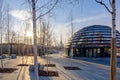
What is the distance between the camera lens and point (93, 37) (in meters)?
47.6

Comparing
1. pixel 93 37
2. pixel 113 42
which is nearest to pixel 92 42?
pixel 93 37

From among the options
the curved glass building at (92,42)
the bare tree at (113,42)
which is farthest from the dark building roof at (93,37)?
the bare tree at (113,42)

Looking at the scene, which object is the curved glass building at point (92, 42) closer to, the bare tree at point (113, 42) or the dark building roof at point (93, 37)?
the dark building roof at point (93, 37)

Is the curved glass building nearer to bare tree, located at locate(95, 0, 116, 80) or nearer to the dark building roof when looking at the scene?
the dark building roof

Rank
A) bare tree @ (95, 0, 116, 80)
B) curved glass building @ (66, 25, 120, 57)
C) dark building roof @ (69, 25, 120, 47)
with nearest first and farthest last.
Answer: bare tree @ (95, 0, 116, 80) → curved glass building @ (66, 25, 120, 57) → dark building roof @ (69, 25, 120, 47)

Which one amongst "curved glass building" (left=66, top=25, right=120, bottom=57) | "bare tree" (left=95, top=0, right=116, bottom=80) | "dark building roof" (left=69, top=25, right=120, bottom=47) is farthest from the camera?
"dark building roof" (left=69, top=25, right=120, bottom=47)

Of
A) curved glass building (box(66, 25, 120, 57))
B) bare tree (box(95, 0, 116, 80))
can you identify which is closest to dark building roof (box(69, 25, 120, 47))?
curved glass building (box(66, 25, 120, 57))

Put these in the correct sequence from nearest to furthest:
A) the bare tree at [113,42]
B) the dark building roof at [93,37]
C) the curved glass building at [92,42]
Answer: the bare tree at [113,42] < the curved glass building at [92,42] < the dark building roof at [93,37]

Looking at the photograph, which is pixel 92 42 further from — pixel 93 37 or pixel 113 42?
pixel 113 42

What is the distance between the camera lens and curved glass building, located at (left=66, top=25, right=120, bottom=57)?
150ft

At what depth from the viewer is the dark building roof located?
46.3 meters

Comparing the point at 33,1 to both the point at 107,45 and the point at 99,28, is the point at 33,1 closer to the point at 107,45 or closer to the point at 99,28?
the point at 107,45

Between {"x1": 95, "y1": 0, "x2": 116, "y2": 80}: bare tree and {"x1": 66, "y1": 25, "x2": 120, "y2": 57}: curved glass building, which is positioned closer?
{"x1": 95, "y1": 0, "x2": 116, "y2": 80}: bare tree

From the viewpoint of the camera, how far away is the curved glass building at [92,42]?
45.7 m
